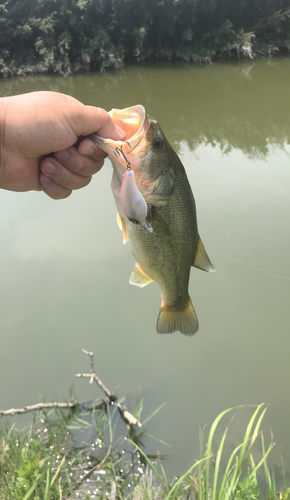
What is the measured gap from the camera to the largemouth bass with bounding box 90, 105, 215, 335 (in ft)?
4.71

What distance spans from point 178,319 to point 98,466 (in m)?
1.20

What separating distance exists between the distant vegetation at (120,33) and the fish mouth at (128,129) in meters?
15.2

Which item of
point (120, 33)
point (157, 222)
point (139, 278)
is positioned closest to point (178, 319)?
point (139, 278)

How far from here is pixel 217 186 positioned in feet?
17.5

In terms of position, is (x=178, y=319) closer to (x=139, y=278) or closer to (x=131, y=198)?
(x=139, y=278)

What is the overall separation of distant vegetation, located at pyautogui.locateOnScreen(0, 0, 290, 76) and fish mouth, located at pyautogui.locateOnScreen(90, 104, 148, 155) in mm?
15197

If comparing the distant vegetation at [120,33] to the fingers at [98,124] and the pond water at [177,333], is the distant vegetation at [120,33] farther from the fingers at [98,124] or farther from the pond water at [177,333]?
the fingers at [98,124]

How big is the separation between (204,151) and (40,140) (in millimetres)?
5828

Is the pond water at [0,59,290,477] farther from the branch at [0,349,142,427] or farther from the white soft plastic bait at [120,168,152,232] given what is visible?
the white soft plastic bait at [120,168,152,232]

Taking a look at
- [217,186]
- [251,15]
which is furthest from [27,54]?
[217,186]

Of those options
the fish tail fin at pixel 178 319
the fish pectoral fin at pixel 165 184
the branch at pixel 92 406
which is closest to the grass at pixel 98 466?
the branch at pixel 92 406

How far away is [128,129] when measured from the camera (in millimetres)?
1539

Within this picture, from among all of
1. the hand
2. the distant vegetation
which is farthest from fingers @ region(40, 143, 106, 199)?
the distant vegetation

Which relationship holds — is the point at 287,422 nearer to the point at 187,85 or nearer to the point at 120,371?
the point at 120,371
